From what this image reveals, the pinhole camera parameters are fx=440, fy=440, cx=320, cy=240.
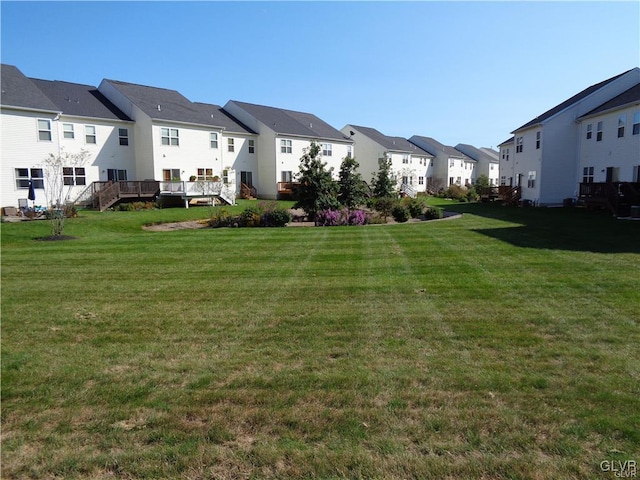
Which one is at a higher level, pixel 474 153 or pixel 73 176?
pixel 474 153

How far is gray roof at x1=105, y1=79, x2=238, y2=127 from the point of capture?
3494 centimetres

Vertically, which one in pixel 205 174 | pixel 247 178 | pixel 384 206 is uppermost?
pixel 205 174

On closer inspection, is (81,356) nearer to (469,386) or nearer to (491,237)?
(469,386)

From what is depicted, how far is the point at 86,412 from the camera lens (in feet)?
12.6

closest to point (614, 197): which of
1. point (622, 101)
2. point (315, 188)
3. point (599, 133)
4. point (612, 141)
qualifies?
point (612, 141)

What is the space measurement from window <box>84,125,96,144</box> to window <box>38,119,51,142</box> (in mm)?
Result: 3547

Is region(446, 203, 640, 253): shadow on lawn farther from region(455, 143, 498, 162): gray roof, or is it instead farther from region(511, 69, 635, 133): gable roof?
region(455, 143, 498, 162): gray roof

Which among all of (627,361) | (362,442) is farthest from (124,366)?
(627,361)

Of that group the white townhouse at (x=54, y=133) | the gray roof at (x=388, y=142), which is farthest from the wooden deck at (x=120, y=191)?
the gray roof at (x=388, y=142)

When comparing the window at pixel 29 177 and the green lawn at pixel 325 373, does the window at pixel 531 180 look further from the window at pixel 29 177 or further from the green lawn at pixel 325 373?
the window at pixel 29 177

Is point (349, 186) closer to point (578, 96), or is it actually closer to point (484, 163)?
point (578, 96)

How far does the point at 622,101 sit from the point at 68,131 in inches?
1428

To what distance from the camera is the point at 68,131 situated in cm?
3058

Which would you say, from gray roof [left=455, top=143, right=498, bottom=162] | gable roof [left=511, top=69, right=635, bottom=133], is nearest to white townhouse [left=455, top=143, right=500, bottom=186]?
gray roof [left=455, top=143, right=498, bottom=162]
